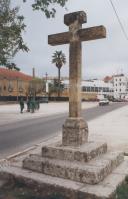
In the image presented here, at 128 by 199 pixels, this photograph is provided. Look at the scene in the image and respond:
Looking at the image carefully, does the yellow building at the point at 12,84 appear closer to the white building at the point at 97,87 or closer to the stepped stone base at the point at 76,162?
the white building at the point at 97,87

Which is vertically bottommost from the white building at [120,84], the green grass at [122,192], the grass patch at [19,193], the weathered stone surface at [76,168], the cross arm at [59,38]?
the grass patch at [19,193]

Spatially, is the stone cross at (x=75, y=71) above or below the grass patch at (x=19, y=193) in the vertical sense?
above

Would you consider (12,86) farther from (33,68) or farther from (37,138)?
(37,138)

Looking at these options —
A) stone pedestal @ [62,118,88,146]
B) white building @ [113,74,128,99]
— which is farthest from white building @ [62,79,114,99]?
stone pedestal @ [62,118,88,146]

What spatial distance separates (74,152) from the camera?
7121 millimetres

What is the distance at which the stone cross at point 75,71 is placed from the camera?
7609mm

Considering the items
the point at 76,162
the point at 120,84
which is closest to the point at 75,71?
the point at 76,162

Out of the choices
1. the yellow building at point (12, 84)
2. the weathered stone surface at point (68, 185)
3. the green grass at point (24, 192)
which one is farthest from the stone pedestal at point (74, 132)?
the yellow building at point (12, 84)

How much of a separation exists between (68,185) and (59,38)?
3544 millimetres

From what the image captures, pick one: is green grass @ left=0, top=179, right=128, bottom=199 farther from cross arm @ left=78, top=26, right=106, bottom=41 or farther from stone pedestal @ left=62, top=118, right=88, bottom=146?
cross arm @ left=78, top=26, right=106, bottom=41

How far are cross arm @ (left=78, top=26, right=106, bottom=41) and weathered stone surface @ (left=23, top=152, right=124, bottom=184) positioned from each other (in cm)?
265

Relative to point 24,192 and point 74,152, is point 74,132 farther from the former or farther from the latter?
point 24,192

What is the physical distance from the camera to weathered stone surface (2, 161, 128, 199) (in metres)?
5.99

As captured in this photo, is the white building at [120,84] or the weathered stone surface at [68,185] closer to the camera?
the weathered stone surface at [68,185]
